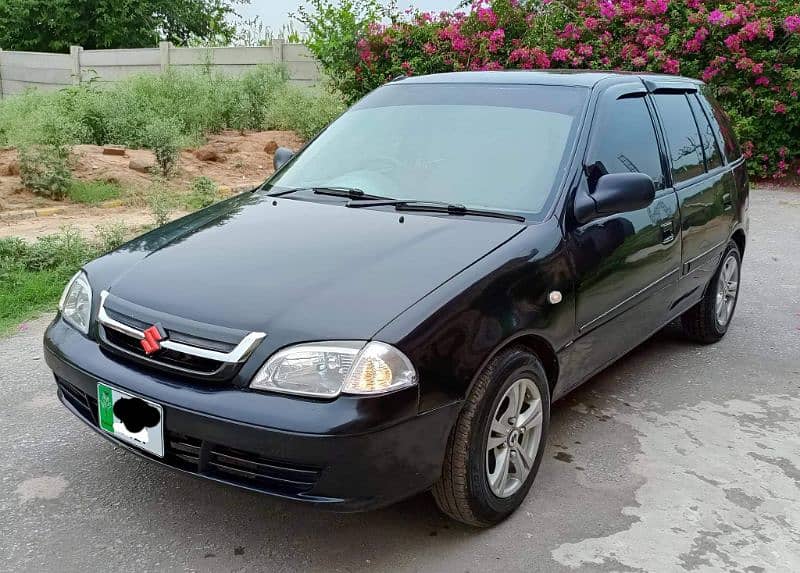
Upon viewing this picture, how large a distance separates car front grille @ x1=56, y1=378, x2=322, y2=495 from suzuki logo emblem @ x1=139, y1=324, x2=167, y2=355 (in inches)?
11.1

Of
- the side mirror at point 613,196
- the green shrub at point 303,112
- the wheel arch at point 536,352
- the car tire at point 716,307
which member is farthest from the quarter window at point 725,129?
the green shrub at point 303,112

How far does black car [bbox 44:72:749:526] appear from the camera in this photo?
2.49 m

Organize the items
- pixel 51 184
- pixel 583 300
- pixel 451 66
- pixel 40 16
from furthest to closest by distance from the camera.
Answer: pixel 40 16 → pixel 451 66 → pixel 51 184 → pixel 583 300

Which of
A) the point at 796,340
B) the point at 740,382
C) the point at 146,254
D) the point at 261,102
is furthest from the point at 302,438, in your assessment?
the point at 261,102

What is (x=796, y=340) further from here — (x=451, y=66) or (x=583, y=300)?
(x=451, y=66)

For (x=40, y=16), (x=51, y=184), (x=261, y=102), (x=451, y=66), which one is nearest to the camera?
(x=51, y=184)

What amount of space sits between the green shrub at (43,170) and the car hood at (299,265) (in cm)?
603

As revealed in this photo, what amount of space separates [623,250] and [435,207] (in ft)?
3.01

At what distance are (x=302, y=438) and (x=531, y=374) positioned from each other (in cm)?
104

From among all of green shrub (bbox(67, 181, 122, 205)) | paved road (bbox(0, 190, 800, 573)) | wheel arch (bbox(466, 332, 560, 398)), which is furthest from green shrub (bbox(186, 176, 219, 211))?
wheel arch (bbox(466, 332, 560, 398))

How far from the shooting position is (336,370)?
2.47m

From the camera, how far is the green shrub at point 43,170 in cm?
877

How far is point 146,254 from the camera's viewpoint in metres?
3.20

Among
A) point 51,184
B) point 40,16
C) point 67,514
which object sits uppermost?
point 40,16
